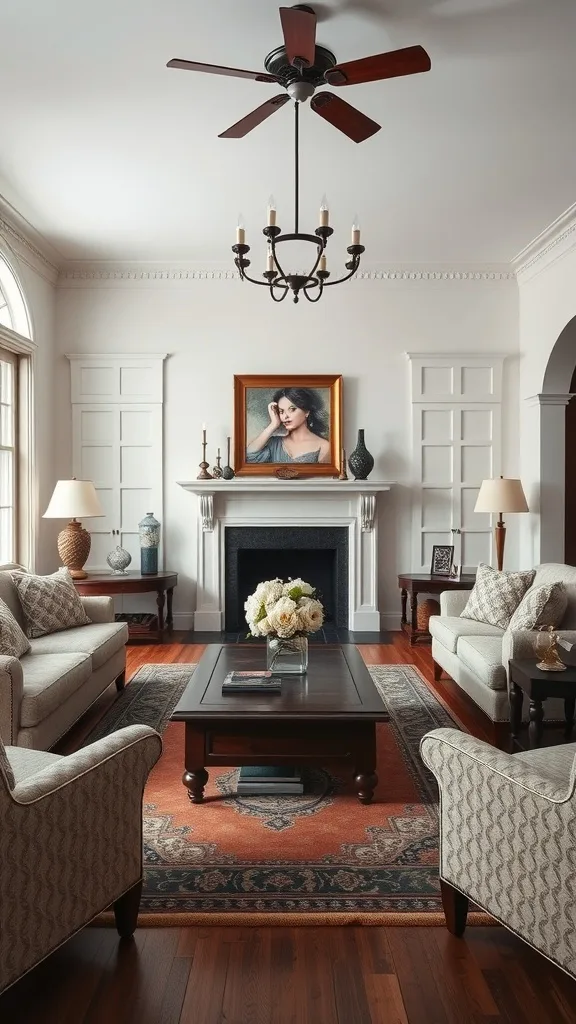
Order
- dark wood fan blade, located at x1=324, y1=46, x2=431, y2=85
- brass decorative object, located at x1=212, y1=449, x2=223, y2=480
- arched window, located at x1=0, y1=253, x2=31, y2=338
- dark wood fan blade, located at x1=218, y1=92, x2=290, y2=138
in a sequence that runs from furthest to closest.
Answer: brass decorative object, located at x1=212, y1=449, x2=223, y2=480 → arched window, located at x1=0, y1=253, x2=31, y2=338 → dark wood fan blade, located at x1=218, y1=92, x2=290, y2=138 → dark wood fan blade, located at x1=324, y1=46, x2=431, y2=85

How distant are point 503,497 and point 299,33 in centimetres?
397

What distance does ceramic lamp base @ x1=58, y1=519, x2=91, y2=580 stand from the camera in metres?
5.95

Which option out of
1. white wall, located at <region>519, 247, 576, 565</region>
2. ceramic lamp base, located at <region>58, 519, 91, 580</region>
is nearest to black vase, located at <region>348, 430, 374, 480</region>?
white wall, located at <region>519, 247, 576, 565</region>

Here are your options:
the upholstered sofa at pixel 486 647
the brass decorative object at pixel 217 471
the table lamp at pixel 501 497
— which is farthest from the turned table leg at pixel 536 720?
the brass decorative object at pixel 217 471

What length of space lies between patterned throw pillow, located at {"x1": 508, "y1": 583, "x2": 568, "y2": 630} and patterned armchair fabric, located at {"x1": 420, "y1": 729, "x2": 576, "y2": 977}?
5.55ft

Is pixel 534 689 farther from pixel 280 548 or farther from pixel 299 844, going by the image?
pixel 280 548

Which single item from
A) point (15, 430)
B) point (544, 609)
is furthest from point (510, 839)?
point (15, 430)

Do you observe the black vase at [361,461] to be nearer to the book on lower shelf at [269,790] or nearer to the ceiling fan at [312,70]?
the ceiling fan at [312,70]

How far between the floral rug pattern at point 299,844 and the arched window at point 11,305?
12.5 feet

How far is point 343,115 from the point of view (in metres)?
3.04

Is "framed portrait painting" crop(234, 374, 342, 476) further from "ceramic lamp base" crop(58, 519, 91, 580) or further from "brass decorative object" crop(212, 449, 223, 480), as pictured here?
"ceramic lamp base" crop(58, 519, 91, 580)

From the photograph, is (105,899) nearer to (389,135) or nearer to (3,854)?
(3,854)

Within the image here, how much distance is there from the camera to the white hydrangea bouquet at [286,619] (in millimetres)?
3131

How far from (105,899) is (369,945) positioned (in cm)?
75
